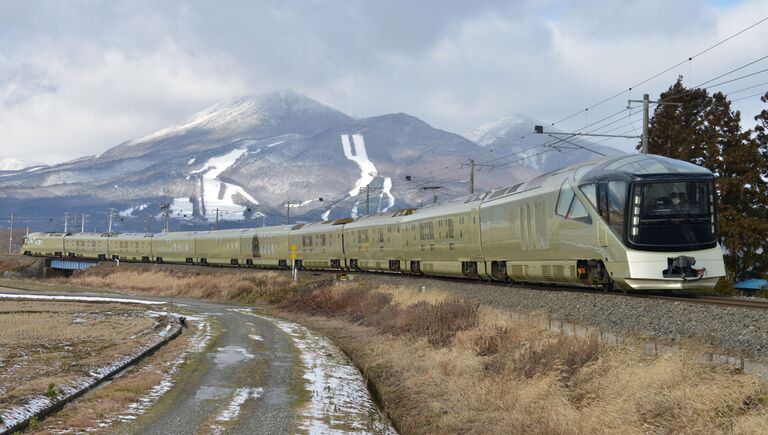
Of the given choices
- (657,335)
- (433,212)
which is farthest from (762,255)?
(657,335)

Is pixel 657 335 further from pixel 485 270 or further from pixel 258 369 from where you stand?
pixel 485 270

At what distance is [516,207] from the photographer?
31641 millimetres

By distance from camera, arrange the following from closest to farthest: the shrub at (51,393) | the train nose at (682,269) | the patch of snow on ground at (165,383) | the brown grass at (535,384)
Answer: the brown grass at (535,384), the patch of snow on ground at (165,383), the shrub at (51,393), the train nose at (682,269)

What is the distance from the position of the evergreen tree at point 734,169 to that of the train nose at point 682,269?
2828cm

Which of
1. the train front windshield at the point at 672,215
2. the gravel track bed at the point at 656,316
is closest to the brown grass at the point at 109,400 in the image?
the gravel track bed at the point at 656,316

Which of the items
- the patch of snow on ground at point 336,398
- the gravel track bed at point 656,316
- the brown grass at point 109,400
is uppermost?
the gravel track bed at point 656,316

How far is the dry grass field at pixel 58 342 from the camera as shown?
1991 centimetres

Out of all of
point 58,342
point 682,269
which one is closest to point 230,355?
point 58,342

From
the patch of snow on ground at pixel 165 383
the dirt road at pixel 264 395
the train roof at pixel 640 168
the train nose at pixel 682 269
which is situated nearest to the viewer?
the dirt road at pixel 264 395

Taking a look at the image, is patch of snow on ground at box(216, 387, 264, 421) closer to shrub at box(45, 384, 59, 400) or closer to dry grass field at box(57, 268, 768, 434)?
dry grass field at box(57, 268, 768, 434)

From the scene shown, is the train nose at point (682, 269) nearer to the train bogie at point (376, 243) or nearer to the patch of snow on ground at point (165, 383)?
the patch of snow on ground at point (165, 383)

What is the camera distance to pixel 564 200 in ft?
87.8

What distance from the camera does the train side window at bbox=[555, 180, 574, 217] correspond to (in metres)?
26.4

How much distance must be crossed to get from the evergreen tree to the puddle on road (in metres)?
31.4
